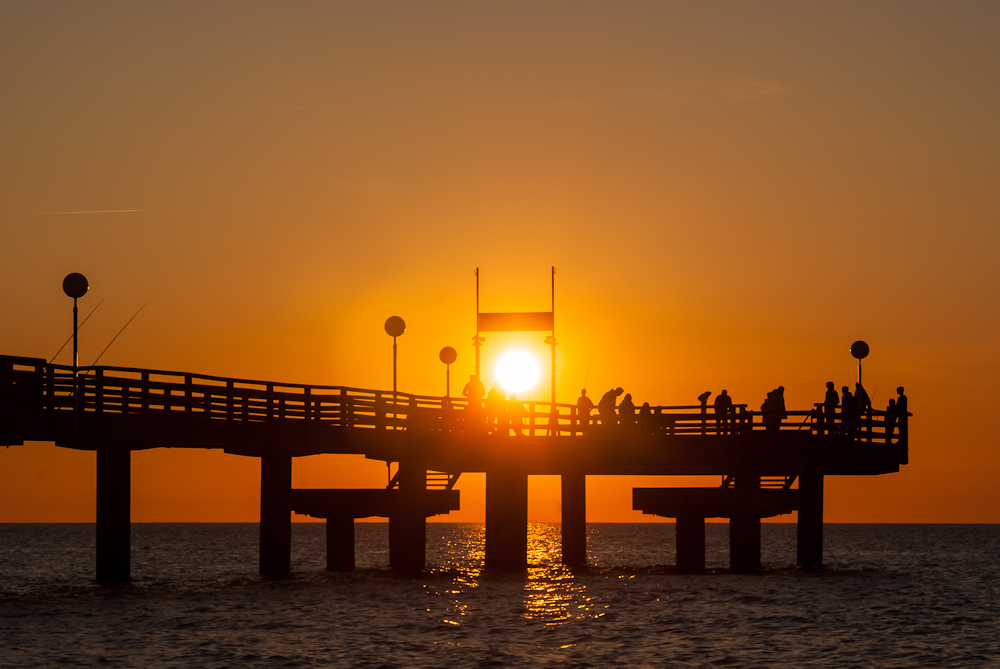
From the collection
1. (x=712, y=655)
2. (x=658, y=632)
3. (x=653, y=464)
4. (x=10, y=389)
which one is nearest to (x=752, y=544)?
(x=653, y=464)

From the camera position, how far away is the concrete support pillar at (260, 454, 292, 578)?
37.0 metres

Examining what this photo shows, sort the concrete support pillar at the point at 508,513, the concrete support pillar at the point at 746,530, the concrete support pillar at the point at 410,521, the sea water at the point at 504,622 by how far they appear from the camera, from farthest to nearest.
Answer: the concrete support pillar at the point at 410,521, the concrete support pillar at the point at 508,513, the concrete support pillar at the point at 746,530, the sea water at the point at 504,622

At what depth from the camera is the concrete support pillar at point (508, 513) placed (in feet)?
129

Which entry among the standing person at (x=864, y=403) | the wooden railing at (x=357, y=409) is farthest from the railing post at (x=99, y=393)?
the standing person at (x=864, y=403)

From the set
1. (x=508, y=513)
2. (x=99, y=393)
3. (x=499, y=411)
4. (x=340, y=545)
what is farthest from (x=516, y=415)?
(x=99, y=393)

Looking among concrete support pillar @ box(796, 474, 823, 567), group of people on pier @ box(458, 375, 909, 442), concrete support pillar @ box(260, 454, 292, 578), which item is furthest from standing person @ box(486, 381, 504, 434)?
concrete support pillar @ box(796, 474, 823, 567)

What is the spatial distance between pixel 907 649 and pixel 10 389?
63.2 feet

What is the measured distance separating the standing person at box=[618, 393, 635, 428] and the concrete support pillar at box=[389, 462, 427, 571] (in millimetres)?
6016

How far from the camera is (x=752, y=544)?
38.7 m

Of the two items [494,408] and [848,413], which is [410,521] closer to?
[494,408]

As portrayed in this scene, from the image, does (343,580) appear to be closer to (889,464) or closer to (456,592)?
(456,592)

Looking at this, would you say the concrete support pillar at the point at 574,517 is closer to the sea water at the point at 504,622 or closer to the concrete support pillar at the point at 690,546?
the sea water at the point at 504,622

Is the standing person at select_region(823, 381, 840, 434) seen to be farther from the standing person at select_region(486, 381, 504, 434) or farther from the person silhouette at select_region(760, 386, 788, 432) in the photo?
the standing person at select_region(486, 381, 504, 434)

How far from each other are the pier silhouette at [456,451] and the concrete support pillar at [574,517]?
3.64ft
